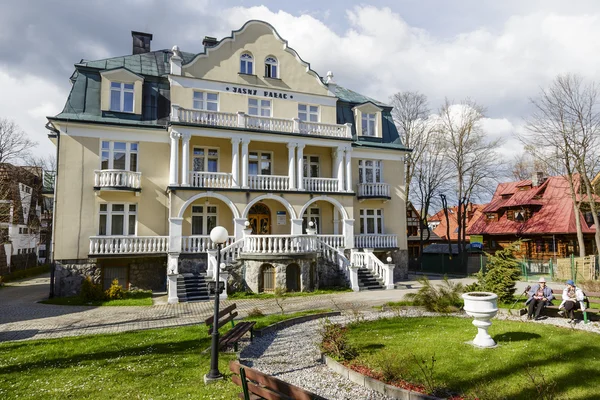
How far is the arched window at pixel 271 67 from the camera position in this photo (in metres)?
22.7

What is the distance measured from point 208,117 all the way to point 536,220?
2944cm

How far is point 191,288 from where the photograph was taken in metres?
16.9

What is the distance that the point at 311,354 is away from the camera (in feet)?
27.5

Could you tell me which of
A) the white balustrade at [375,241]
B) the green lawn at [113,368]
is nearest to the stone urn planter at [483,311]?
the green lawn at [113,368]

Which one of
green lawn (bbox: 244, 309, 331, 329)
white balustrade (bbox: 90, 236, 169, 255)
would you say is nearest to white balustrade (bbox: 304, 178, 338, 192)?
white balustrade (bbox: 90, 236, 169, 255)

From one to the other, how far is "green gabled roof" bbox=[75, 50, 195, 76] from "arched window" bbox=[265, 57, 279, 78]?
489 centimetres

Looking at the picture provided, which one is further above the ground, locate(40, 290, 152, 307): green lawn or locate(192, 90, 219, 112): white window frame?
locate(192, 90, 219, 112): white window frame

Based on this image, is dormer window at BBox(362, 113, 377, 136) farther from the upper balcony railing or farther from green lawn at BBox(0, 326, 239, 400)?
green lawn at BBox(0, 326, 239, 400)

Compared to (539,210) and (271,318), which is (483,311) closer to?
(271,318)

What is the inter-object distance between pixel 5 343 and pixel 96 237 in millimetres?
9033

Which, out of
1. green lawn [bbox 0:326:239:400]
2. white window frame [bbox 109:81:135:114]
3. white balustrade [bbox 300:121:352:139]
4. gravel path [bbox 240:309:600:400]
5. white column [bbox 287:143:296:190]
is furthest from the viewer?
white balustrade [bbox 300:121:352:139]

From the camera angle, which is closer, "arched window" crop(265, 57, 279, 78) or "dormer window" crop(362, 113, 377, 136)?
"arched window" crop(265, 57, 279, 78)

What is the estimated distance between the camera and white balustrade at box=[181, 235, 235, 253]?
1877 centimetres

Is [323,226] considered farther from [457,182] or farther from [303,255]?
[457,182]
